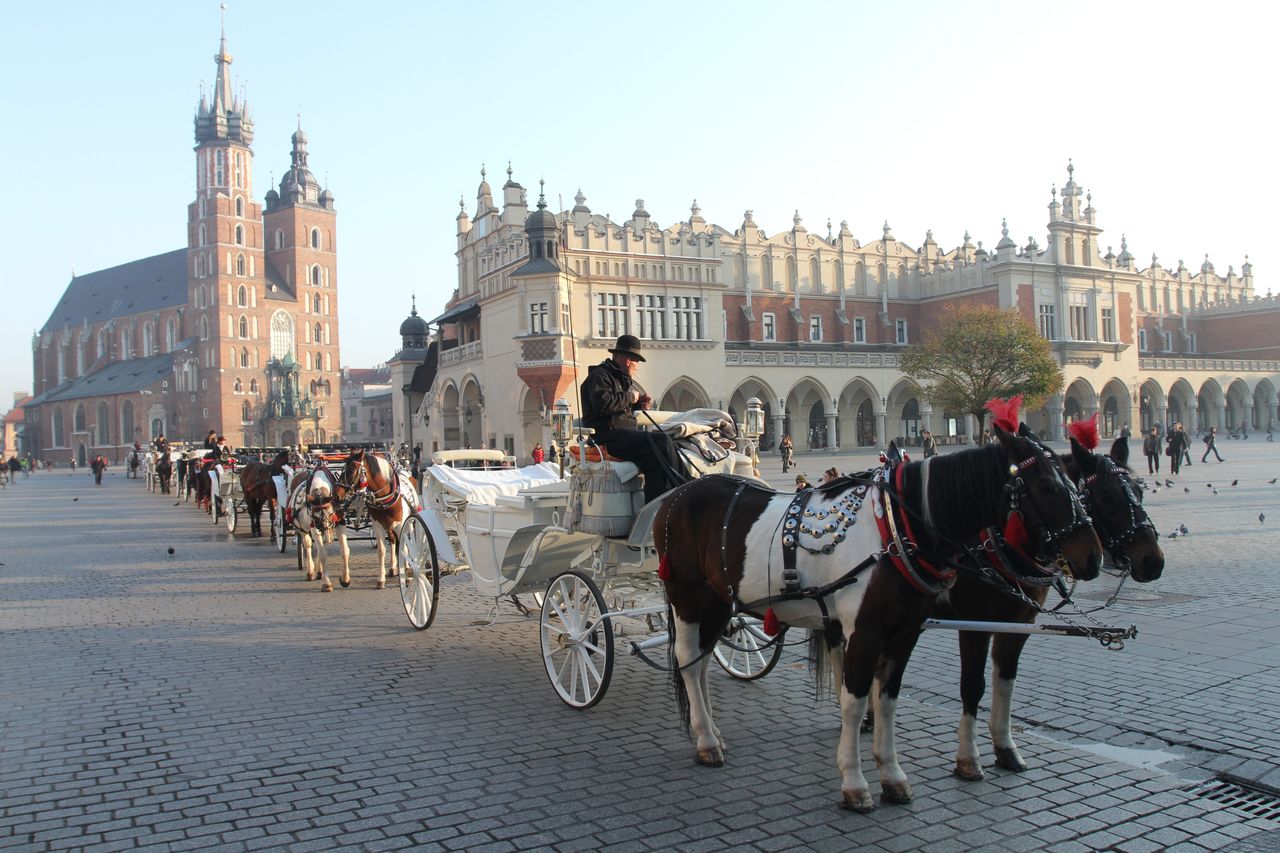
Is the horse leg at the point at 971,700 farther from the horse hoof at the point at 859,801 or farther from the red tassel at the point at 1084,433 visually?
the red tassel at the point at 1084,433

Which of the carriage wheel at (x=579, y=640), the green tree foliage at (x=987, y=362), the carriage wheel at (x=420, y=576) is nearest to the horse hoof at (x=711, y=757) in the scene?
the carriage wheel at (x=579, y=640)

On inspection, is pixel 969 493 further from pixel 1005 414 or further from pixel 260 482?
pixel 260 482

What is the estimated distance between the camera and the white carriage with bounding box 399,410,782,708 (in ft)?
20.4

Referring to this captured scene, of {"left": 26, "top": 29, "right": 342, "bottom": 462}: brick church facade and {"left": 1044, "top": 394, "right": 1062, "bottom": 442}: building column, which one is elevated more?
{"left": 26, "top": 29, "right": 342, "bottom": 462}: brick church facade

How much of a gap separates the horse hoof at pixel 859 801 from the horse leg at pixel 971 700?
2.23 ft

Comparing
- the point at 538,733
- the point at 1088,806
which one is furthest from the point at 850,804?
the point at 538,733

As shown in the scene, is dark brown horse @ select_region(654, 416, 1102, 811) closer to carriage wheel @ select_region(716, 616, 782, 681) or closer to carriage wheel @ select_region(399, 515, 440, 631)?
carriage wheel @ select_region(716, 616, 782, 681)

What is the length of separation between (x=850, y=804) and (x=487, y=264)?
44.4 meters

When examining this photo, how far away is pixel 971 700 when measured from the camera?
4.84 meters

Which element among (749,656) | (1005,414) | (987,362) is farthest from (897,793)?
(987,362)

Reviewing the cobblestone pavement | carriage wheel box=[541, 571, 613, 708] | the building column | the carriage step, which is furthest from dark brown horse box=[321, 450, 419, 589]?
the building column

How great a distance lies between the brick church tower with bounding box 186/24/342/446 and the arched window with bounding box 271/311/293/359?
0.11 meters

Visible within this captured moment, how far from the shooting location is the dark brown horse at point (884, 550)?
14.2 feet

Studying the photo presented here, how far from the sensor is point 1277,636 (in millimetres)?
7504
